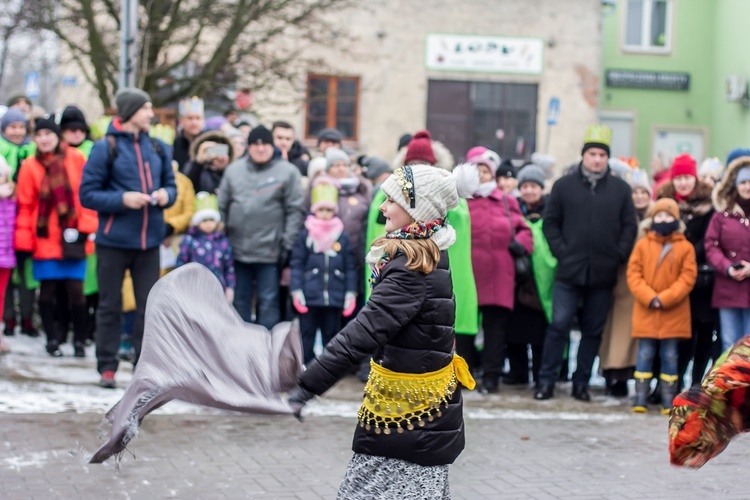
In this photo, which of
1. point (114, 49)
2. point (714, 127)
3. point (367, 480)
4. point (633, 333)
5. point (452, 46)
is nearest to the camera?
point (367, 480)

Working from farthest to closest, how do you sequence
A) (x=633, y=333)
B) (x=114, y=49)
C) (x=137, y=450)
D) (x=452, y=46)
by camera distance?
(x=452, y=46), (x=114, y=49), (x=633, y=333), (x=137, y=450)

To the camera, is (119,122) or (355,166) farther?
(355,166)

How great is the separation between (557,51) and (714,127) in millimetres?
5932

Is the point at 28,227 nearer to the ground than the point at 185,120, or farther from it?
nearer to the ground

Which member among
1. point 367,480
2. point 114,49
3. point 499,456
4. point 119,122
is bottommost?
point 499,456

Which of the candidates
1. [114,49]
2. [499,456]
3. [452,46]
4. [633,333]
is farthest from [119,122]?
[452,46]

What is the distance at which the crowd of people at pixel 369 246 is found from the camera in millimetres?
9562

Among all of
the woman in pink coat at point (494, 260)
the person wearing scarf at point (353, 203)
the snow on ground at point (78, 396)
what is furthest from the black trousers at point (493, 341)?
the person wearing scarf at point (353, 203)

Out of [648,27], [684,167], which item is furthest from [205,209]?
[648,27]

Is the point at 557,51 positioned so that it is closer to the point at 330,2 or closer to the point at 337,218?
the point at 330,2

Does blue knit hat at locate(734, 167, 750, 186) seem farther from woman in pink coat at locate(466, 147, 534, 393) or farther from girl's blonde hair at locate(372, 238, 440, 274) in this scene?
girl's blonde hair at locate(372, 238, 440, 274)

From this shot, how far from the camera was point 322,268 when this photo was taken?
10.5 m

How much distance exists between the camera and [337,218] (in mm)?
10719

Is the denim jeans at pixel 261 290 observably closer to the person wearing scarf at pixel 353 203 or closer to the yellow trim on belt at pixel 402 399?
the person wearing scarf at pixel 353 203
